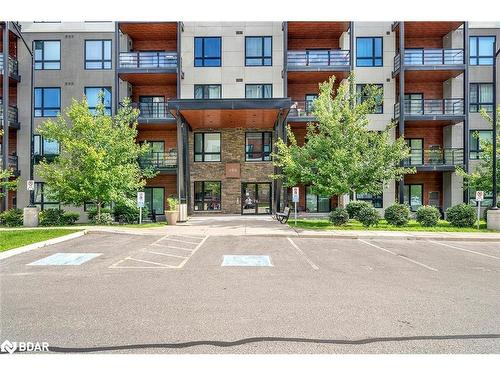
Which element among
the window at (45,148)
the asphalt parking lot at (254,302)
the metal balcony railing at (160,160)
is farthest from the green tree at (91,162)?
the asphalt parking lot at (254,302)

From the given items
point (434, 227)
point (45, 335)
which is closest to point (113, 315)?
point (45, 335)

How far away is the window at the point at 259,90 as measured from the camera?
25.6 metres

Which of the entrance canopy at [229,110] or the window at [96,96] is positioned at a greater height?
the window at [96,96]

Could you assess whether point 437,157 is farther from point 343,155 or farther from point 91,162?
point 91,162

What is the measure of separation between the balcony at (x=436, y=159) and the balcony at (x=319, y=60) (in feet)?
26.9

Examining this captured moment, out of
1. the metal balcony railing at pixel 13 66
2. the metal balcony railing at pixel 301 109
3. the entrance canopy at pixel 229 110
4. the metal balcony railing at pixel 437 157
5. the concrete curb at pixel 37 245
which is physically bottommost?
the concrete curb at pixel 37 245

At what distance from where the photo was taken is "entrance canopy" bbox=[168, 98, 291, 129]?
20.3 metres

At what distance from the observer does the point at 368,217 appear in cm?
1841

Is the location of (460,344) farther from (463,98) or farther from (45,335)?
(463,98)

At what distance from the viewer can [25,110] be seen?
25469 mm

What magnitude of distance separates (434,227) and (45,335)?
61.0 feet

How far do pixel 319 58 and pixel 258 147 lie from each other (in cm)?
751

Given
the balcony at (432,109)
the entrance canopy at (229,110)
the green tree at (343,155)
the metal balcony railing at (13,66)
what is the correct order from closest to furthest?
1. the green tree at (343,155)
2. the entrance canopy at (229,110)
3. the balcony at (432,109)
4. the metal balcony railing at (13,66)

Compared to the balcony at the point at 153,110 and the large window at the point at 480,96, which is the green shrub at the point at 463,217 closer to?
the large window at the point at 480,96
